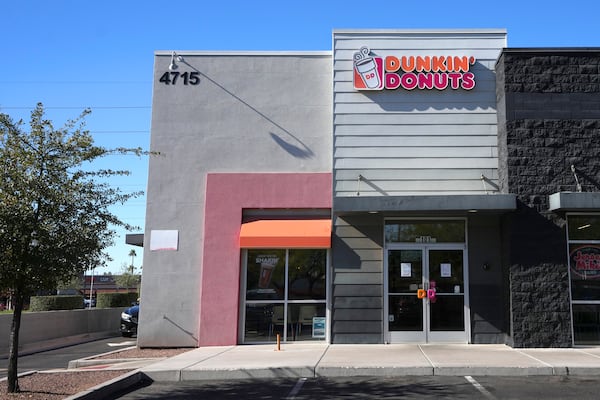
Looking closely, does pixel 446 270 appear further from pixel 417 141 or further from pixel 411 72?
pixel 411 72

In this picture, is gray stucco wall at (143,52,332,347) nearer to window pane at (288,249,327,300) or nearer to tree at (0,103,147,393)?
window pane at (288,249,327,300)

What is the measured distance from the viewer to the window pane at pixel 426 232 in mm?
13938

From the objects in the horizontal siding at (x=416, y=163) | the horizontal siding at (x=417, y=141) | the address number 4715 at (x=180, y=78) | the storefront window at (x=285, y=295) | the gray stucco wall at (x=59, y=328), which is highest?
the address number 4715 at (x=180, y=78)

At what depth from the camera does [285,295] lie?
1410 cm

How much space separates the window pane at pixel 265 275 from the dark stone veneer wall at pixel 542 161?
219 inches

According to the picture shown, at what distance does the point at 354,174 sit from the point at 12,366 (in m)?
8.67

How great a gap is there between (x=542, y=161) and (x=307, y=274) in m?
6.35

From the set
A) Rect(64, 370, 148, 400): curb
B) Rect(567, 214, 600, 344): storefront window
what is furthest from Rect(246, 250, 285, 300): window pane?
Rect(567, 214, 600, 344): storefront window

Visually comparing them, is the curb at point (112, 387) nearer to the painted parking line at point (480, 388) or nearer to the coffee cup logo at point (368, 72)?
the painted parking line at point (480, 388)

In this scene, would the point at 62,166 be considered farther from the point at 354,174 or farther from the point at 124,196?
the point at 354,174

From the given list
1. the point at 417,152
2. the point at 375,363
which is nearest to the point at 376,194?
the point at 417,152

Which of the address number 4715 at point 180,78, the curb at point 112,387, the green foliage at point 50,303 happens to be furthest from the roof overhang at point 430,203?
the green foliage at point 50,303

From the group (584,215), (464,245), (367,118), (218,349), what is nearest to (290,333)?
(218,349)

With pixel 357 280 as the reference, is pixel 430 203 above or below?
above
